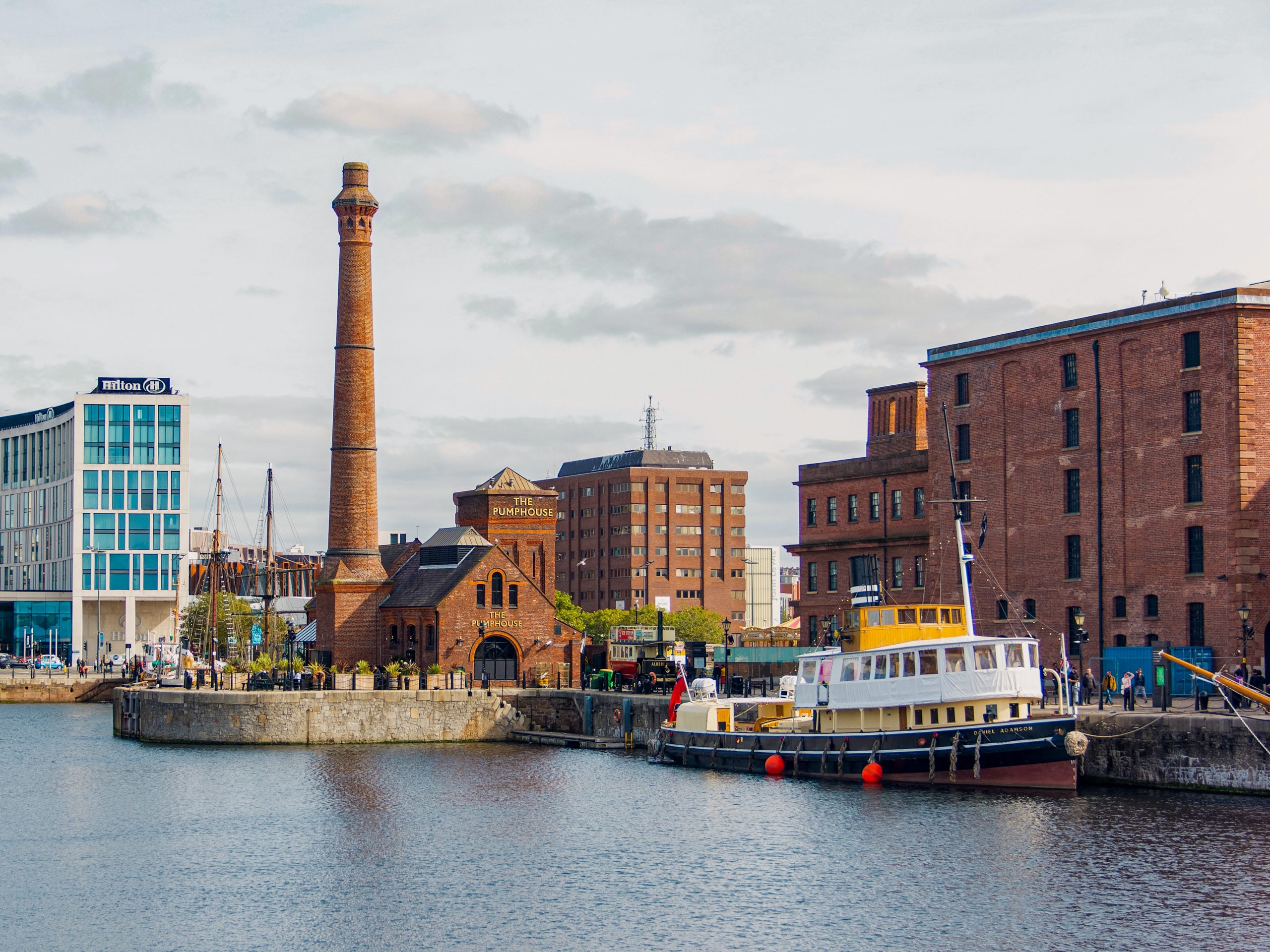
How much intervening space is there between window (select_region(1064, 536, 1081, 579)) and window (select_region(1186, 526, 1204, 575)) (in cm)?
649

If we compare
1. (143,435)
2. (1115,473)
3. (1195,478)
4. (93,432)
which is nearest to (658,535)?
(143,435)

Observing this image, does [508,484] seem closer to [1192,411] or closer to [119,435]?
[1192,411]

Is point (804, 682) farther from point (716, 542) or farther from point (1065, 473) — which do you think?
point (716, 542)

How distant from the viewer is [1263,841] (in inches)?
1709

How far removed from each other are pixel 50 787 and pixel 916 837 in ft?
117

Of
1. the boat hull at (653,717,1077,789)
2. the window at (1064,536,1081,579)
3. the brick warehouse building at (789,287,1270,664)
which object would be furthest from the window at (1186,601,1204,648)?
the boat hull at (653,717,1077,789)

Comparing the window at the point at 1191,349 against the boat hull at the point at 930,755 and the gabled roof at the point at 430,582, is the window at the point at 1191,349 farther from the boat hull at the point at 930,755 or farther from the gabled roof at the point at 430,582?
the gabled roof at the point at 430,582

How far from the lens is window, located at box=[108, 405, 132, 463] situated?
170500mm

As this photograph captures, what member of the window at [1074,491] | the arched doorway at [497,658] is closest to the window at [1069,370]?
the window at [1074,491]

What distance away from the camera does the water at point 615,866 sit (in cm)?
3647

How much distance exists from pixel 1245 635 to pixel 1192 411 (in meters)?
12.0

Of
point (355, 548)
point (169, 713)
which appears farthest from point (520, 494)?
point (169, 713)

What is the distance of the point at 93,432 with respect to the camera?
16950 cm

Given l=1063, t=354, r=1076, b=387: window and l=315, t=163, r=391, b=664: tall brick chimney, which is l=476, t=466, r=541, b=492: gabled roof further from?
l=1063, t=354, r=1076, b=387: window
